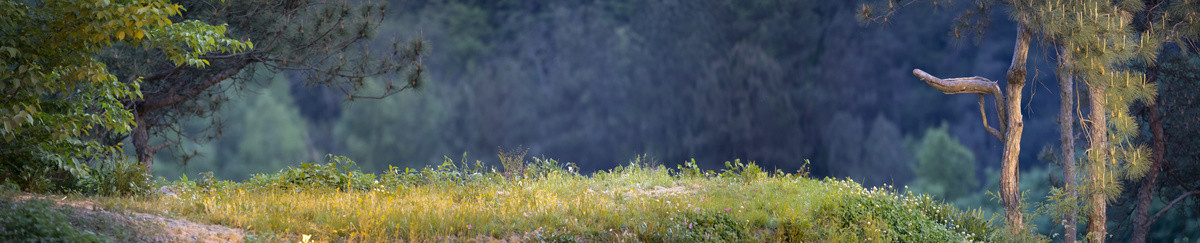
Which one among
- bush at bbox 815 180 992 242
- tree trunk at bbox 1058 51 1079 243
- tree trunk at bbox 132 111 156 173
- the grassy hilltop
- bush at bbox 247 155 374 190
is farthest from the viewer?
tree trunk at bbox 132 111 156 173

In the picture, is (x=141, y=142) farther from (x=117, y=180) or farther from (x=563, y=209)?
(x=563, y=209)

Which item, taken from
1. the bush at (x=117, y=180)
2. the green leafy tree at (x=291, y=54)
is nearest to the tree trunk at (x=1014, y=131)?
the green leafy tree at (x=291, y=54)

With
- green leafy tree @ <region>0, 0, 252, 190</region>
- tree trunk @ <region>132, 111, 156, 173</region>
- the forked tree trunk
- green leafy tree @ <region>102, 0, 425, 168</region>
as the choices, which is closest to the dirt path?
green leafy tree @ <region>0, 0, 252, 190</region>

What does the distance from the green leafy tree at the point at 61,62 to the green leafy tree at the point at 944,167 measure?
10481mm

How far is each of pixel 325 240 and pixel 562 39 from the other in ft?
31.7

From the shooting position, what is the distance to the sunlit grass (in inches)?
186

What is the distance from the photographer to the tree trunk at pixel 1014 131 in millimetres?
6547

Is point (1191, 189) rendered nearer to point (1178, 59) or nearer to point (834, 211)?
point (1178, 59)

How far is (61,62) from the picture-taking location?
5.14 metres

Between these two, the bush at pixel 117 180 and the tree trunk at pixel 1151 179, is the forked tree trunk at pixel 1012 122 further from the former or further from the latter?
the bush at pixel 117 180

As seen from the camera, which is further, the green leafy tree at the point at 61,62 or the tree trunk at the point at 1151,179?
the tree trunk at the point at 1151,179

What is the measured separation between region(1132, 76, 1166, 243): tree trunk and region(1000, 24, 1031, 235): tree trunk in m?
3.32

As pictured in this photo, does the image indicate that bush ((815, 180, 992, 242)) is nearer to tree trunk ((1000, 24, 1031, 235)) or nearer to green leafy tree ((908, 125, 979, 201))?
tree trunk ((1000, 24, 1031, 235))

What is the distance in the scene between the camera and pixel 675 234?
4809mm
